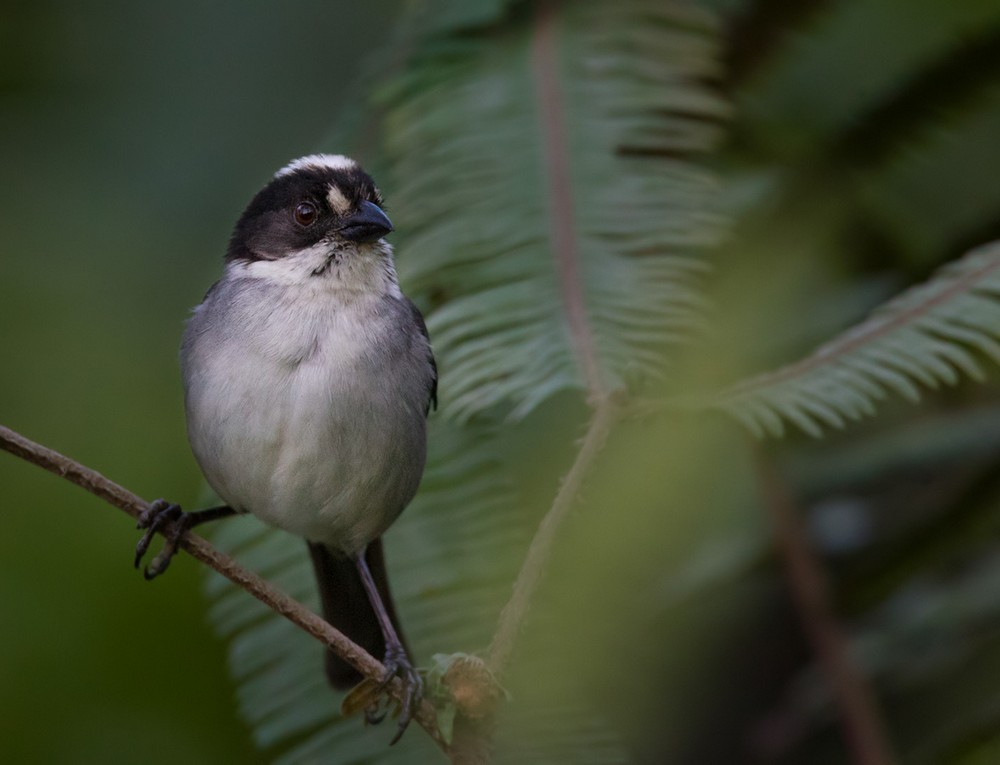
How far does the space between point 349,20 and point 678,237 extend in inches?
64.0

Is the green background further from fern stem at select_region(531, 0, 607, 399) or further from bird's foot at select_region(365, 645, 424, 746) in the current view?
fern stem at select_region(531, 0, 607, 399)

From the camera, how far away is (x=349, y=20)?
440 centimetres

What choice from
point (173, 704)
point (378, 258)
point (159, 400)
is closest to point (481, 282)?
point (378, 258)

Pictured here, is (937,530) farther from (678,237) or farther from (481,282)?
(481,282)

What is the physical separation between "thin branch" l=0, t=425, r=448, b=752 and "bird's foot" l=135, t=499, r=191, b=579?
0.78 m

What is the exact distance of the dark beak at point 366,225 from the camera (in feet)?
11.1

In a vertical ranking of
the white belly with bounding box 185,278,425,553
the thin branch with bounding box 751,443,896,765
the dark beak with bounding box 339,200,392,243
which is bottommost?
the thin branch with bounding box 751,443,896,765

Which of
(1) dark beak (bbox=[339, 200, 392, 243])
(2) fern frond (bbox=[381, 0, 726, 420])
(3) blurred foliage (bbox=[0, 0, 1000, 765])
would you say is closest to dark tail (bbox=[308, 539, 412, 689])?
(3) blurred foliage (bbox=[0, 0, 1000, 765])

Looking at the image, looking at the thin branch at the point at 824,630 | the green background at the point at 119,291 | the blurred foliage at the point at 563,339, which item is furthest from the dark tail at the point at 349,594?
the thin branch at the point at 824,630

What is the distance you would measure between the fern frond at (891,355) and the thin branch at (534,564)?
348 millimetres

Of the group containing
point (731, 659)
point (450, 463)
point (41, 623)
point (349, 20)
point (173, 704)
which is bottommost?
point (731, 659)

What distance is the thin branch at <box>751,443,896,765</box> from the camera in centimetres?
314

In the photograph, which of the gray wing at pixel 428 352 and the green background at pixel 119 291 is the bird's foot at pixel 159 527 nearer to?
the green background at pixel 119 291

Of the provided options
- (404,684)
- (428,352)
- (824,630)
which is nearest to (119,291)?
(428,352)
